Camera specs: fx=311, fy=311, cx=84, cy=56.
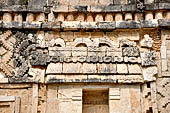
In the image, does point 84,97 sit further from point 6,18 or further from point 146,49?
point 6,18

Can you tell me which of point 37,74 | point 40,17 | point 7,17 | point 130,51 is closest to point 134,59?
point 130,51

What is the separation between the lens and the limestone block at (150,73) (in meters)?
7.72

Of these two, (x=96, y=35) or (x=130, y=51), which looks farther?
(x=96, y=35)

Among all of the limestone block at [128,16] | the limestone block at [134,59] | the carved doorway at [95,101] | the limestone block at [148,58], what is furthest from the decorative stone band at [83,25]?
the carved doorway at [95,101]

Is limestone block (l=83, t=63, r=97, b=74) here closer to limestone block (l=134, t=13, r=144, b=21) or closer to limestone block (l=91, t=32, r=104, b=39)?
limestone block (l=91, t=32, r=104, b=39)

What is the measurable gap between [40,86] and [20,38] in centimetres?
144

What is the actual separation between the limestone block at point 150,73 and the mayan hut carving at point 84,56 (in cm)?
2

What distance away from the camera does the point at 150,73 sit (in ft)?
25.6

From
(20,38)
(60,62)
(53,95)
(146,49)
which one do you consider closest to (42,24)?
(20,38)

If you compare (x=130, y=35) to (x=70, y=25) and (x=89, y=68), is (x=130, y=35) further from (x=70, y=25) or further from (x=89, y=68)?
(x=70, y=25)

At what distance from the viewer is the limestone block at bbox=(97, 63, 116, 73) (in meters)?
7.75

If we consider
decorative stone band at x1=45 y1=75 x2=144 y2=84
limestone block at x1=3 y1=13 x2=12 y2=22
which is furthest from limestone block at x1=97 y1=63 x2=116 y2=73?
limestone block at x1=3 y1=13 x2=12 y2=22

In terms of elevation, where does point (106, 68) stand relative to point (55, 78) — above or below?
above

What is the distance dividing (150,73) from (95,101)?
5.15ft
